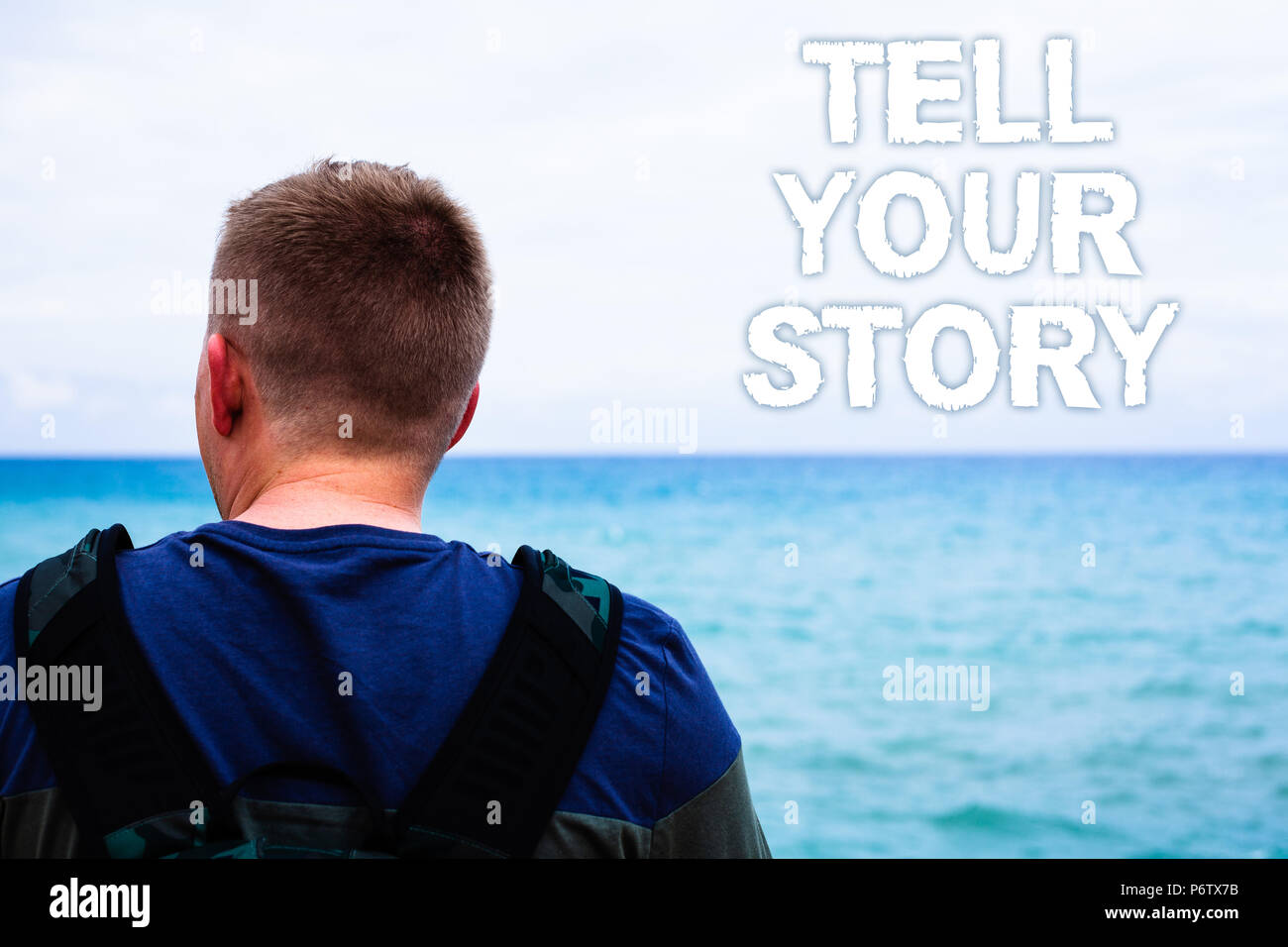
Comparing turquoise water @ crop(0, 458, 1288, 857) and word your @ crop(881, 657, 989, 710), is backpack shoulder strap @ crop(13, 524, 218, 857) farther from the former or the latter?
word your @ crop(881, 657, 989, 710)

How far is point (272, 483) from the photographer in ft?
5.49

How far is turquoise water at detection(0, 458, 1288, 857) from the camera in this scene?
10562 millimetres

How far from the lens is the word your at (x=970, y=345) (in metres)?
6.37

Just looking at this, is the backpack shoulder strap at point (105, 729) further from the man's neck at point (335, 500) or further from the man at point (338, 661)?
the man's neck at point (335, 500)

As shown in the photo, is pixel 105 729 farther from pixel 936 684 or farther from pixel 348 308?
pixel 936 684

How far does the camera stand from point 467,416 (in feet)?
6.36

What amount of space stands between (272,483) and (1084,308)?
613cm

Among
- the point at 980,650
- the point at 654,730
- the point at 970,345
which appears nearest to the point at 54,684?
the point at 654,730

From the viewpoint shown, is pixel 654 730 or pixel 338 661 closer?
pixel 338 661

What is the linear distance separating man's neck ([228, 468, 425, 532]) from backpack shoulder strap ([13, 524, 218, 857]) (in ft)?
0.87

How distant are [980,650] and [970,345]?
477 inches
